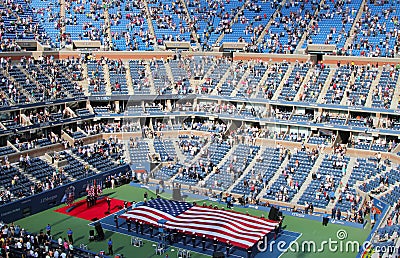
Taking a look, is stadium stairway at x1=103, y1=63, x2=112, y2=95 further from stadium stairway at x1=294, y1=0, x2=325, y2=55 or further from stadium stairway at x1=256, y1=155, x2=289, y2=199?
stadium stairway at x1=294, y1=0, x2=325, y2=55

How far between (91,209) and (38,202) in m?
4.09

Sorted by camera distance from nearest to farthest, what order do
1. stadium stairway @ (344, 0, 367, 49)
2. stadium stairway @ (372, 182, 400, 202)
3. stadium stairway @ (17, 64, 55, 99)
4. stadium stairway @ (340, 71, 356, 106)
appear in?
stadium stairway @ (372, 182, 400, 202) → stadium stairway @ (340, 71, 356, 106) → stadium stairway @ (17, 64, 55, 99) → stadium stairway @ (344, 0, 367, 49)

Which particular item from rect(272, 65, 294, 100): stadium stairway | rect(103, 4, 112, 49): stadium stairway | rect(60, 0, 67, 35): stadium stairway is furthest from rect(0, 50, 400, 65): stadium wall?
rect(60, 0, 67, 35): stadium stairway

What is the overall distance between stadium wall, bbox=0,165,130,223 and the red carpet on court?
1110mm

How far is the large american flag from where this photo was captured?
102 ft

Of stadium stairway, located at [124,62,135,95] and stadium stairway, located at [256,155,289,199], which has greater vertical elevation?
stadium stairway, located at [124,62,135,95]

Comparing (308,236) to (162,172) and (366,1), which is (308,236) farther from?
(366,1)

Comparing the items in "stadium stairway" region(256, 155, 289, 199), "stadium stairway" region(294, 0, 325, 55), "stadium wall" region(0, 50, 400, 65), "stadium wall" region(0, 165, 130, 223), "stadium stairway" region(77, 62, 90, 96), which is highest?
"stadium stairway" region(294, 0, 325, 55)

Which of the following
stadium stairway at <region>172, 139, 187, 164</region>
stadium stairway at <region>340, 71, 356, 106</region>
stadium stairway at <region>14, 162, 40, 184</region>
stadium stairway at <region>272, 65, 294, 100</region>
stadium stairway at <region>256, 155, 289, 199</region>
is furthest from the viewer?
stadium stairway at <region>272, 65, 294, 100</region>

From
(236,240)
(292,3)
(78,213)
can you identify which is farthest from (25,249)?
(292,3)

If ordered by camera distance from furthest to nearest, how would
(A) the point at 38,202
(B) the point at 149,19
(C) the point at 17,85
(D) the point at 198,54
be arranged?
(B) the point at 149,19 → (D) the point at 198,54 → (C) the point at 17,85 → (A) the point at 38,202

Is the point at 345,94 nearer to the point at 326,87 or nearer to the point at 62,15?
the point at 326,87

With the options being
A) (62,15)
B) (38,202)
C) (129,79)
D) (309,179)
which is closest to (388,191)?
(309,179)

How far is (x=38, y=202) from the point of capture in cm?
4053
